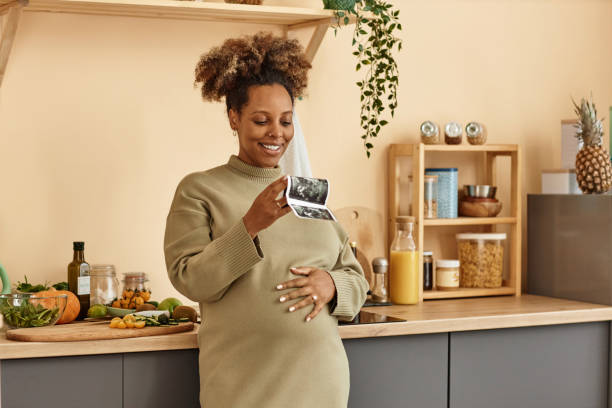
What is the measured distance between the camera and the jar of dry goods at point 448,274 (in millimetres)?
2555

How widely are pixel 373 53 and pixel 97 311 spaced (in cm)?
119

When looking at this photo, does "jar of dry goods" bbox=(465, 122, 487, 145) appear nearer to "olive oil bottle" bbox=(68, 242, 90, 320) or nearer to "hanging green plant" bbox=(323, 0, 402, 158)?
"hanging green plant" bbox=(323, 0, 402, 158)

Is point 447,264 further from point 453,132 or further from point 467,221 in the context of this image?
point 453,132

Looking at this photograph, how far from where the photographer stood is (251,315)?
5.47ft

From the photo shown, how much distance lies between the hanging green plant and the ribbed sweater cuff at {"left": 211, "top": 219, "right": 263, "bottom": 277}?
33.8 inches

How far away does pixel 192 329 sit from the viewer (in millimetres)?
1938

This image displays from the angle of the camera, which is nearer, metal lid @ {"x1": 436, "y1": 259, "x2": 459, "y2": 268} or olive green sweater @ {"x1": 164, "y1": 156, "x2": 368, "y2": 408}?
olive green sweater @ {"x1": 164, "y1": 156, "x2": 368, "y2": 408}

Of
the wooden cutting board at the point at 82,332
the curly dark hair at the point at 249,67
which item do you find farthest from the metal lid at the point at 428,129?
the wooden cutting board at the point at 82,332

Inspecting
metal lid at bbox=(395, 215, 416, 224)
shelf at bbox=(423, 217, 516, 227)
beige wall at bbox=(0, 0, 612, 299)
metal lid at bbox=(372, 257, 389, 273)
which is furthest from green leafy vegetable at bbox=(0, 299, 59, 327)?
shelf at bbox=(423, 217, 516, 227)

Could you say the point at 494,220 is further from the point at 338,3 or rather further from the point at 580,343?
the point at 338,3

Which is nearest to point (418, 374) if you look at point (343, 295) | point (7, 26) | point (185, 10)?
point (343, 295)

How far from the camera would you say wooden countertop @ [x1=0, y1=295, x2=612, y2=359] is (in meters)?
1.78

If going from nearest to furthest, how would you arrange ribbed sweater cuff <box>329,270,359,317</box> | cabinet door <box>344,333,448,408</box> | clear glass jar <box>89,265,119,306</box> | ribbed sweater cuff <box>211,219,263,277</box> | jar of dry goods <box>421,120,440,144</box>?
ribbed sweater cuff <box>211,219,263,277</box> < ribbed sweater cuff <box>329,270,359,317</box> < cabinet door <box>344,333,448,408</box> < clear glass jar <box>89,265,119,306</box> < jar of dry goods <box>421,120,440,144</box>

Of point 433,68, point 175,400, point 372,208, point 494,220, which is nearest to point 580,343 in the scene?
point 494,220
